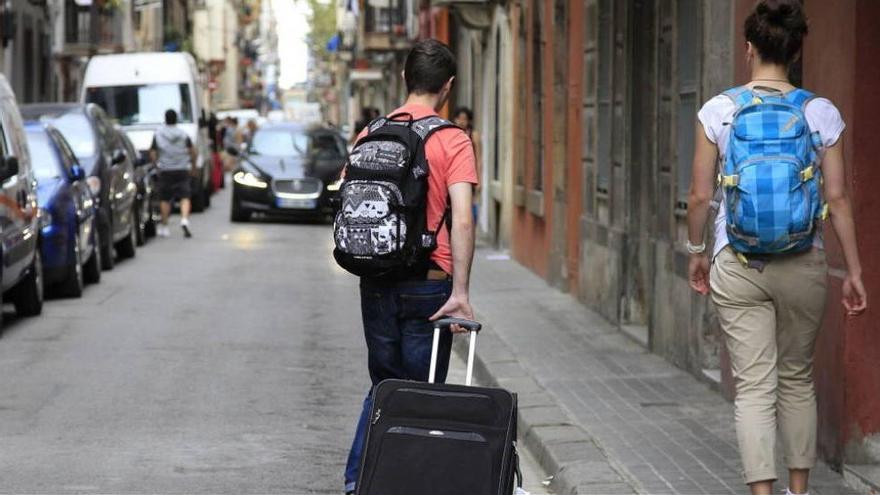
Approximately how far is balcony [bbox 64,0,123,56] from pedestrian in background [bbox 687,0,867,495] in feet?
157

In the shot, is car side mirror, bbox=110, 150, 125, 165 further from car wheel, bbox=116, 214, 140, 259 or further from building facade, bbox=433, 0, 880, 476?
building facade, bbox=433, 0, 880, 476

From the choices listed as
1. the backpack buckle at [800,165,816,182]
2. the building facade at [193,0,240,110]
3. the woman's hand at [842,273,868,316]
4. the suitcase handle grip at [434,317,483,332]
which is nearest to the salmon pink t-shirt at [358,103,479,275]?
the suitcase handle grip at [434,317,483,332]

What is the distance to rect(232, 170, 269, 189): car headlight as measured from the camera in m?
32.0

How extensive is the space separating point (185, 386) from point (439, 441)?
5.80 metres

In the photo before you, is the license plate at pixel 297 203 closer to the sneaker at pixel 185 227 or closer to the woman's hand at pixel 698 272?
the sneaker at pixel 185 227

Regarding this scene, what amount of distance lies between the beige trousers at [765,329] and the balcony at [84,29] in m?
48.0

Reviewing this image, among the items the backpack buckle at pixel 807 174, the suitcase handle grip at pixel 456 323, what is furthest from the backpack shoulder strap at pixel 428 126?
the backpack buckle at pixel 807 174

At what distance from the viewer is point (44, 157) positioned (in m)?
18.6

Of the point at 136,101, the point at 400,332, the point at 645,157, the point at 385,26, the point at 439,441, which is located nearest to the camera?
the point at 439,441

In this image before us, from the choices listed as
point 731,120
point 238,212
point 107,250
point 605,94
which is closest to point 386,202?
point 731,120

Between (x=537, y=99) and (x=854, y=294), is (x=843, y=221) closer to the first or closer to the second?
(x=854, y=294)

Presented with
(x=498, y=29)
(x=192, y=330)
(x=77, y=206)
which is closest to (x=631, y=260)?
(x=192, y=330)

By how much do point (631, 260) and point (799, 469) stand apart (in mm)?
7661

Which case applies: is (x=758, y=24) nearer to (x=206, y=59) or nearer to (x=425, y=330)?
(x=425, y=330)
